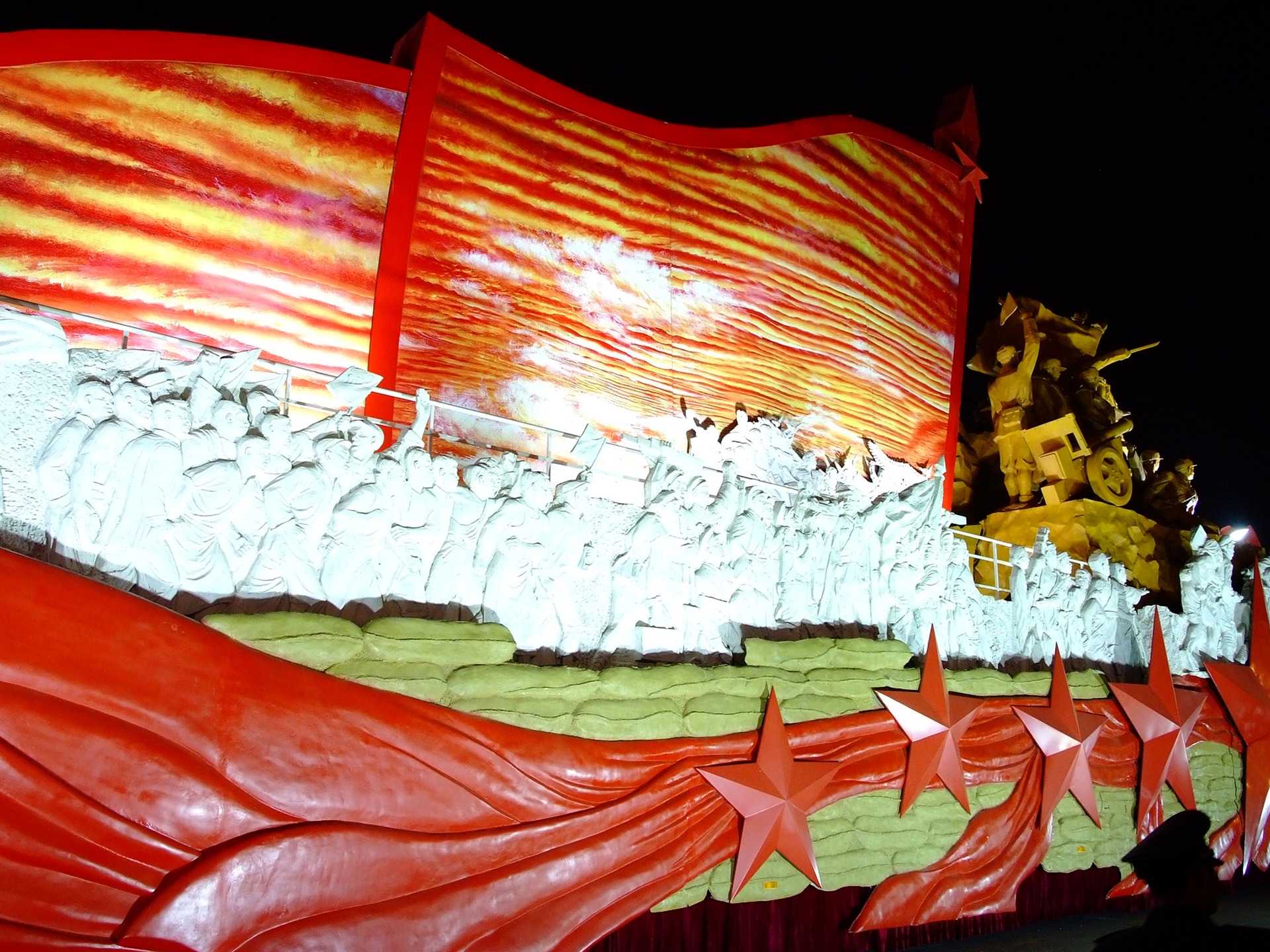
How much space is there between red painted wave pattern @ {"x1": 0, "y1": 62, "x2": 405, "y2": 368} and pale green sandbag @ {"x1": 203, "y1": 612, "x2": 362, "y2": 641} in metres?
3.02

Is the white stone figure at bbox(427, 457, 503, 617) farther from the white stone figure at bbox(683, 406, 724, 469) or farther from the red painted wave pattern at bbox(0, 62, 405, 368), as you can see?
the white stone figure at bbox(683, 406, 724, 469)

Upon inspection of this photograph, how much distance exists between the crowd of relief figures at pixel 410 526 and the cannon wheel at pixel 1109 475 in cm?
470

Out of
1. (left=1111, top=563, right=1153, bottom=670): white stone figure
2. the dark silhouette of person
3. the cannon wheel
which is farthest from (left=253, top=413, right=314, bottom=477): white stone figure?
the cannon wheel

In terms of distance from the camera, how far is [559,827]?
14.4 feet

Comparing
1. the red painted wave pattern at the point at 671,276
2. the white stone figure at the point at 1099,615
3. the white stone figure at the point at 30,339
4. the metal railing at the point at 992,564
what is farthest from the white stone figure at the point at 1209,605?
the white stone figure at the point at 30,339

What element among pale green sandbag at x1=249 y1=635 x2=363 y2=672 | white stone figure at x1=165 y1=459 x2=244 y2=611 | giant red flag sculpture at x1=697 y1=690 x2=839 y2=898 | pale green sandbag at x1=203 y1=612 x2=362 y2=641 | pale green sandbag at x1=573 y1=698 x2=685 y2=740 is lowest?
giant red flag sculpture at x1=697 y1=690 x2=839 y2=898

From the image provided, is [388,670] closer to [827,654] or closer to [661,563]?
[661,563]

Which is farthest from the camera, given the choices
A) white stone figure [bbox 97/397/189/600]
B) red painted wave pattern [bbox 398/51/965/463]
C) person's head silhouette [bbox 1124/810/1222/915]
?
red painted wave pattern [bbox 398/51/965/463]

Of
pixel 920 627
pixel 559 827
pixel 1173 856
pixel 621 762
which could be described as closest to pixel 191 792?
pixel 559 827

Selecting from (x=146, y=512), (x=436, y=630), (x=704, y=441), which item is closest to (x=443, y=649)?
(x=436, y=630)

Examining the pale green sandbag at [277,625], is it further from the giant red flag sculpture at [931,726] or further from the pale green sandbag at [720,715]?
the giant red flag sculpture at [931,726]

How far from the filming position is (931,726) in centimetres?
612

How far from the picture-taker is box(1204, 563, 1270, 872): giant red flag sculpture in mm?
8836

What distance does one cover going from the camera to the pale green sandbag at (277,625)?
3.87m
